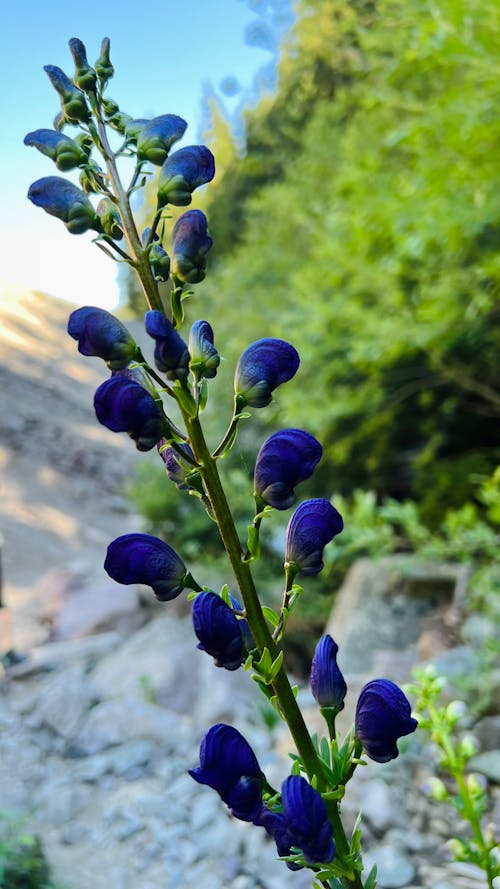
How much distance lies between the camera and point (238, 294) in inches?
248

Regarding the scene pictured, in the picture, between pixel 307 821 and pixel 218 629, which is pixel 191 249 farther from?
pixel 307 821

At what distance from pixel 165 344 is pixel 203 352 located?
64 millimetres

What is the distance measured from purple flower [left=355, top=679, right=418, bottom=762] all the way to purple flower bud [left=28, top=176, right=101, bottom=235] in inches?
16.2

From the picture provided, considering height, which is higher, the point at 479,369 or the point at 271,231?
the point at 271,231

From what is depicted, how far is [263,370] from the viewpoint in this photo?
58 centimetres

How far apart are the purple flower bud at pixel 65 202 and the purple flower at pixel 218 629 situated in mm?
292

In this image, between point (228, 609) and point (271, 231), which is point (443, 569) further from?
point (271, 231)

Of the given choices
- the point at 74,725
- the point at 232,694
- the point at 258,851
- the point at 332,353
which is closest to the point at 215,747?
the point at 258,851

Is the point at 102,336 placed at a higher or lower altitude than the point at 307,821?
higher

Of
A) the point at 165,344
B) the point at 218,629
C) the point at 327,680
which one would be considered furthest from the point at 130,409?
the point at 327,680

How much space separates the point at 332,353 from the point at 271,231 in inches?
122

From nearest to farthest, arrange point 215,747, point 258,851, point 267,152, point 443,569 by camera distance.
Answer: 1. point 215,747
2. point 258,851
3. point 443,569
4. point 267,152

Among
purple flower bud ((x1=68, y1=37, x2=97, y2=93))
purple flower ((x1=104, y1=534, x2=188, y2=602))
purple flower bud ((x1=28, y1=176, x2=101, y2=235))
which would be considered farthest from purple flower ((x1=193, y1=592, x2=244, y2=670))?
purple flower bud ((x1=68, y1=37, x2=97, y2=93))

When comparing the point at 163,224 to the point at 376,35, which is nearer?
the point at 163,224
